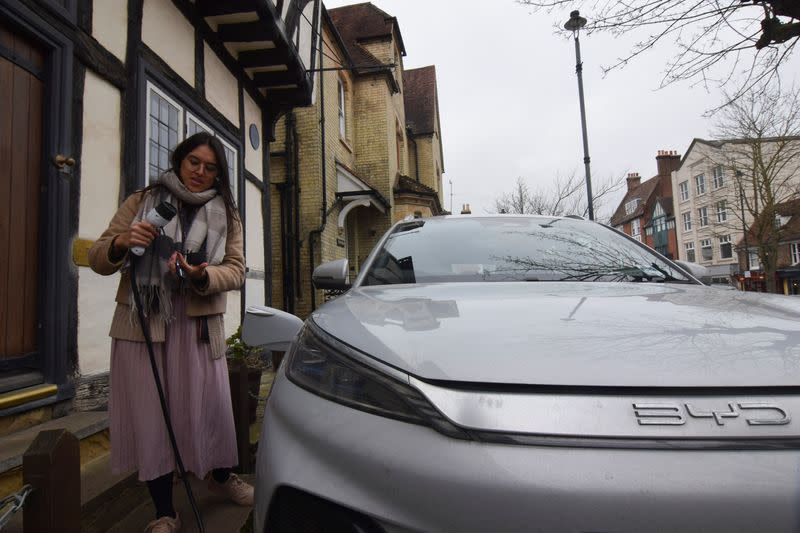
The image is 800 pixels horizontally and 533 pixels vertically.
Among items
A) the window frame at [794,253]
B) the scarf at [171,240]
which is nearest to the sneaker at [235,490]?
the scarf at [171,240]

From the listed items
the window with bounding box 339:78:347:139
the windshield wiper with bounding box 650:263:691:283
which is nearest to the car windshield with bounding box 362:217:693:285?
the windshield wiper with bounding box 650:263:691:283

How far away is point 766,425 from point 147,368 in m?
1.99

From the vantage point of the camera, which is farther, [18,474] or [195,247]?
[18,474]

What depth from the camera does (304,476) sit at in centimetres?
106

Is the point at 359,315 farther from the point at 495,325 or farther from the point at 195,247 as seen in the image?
the point at 195,247

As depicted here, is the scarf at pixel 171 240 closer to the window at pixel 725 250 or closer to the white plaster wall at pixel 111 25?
the white plaster wall at pixel 111 25

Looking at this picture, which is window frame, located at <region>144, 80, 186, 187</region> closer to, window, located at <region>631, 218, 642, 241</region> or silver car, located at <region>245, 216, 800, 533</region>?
silver car, located at <region>245, 216, 800, 533</region>

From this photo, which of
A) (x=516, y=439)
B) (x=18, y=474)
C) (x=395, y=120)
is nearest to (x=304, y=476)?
(x=516, y=439)

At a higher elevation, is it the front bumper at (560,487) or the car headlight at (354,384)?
the car headlight at (354,384)

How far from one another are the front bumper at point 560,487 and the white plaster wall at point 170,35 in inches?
174

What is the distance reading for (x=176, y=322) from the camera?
199 cm

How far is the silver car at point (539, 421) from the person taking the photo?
33.5 inches

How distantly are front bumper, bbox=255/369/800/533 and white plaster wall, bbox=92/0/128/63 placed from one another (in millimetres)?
3851

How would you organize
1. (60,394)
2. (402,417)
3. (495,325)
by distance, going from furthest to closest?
(60,394), (495,325), (402,417)
